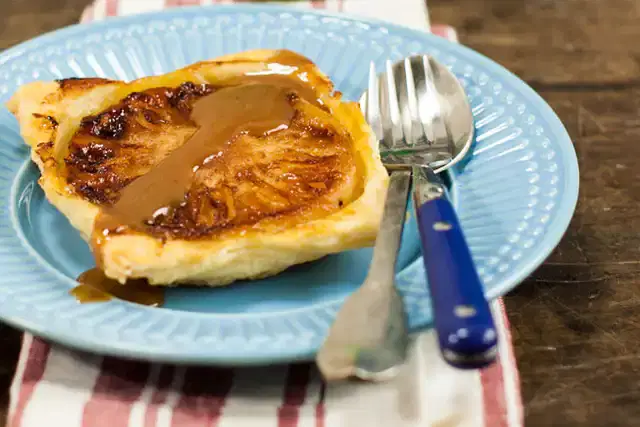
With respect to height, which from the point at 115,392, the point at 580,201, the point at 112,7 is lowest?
the point at 580,201

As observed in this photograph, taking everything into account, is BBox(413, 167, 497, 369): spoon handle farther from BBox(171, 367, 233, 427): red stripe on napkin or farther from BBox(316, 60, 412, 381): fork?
BBox(171, 367, 233, 427): red stripe on napkin

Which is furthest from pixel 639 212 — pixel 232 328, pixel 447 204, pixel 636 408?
pixel 232 328

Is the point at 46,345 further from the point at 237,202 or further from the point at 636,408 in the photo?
the point at 636,408

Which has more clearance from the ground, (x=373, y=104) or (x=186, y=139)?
(x=186, y=139)

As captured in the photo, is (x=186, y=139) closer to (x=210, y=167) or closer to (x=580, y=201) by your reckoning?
(x=210, y=167)

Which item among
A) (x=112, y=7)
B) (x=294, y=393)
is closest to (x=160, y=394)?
(x=294, y=393)

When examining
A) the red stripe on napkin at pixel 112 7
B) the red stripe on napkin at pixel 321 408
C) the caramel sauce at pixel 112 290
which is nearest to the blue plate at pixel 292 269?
the caramel sauce at pixel 112 290
